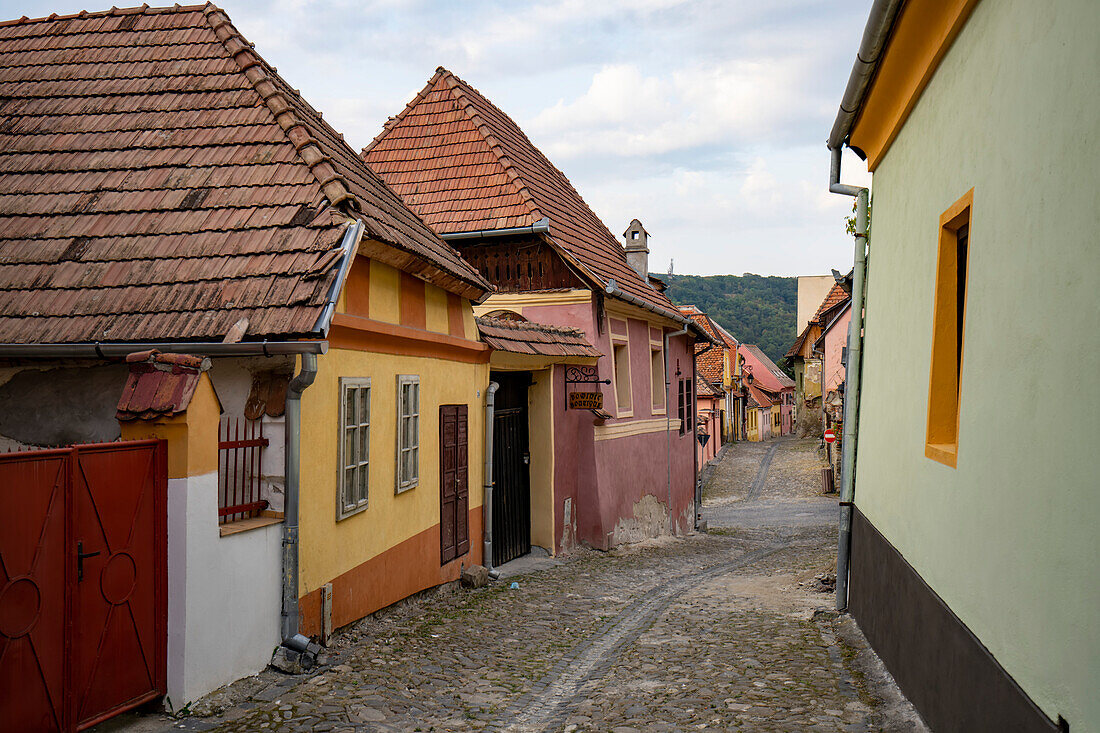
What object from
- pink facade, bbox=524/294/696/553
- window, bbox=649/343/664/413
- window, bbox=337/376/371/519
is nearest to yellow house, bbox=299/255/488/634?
window, bbox=337/376/371/519

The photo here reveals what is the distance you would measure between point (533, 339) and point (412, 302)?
3404 millimetres

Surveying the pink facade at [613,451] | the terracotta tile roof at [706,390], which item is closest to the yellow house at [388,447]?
the pink facade at [613,451]

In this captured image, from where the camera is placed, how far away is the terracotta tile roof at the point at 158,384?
550 centimetres

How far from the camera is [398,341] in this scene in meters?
8.95

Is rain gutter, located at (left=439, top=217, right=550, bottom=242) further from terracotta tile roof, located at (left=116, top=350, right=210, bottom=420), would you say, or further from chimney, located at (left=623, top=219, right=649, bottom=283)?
terracotta tile roof, located at (left=116, top=350, right=210, bottom=420)

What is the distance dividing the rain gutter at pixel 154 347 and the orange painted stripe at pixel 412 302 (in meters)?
2.64

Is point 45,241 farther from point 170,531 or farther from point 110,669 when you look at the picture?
point 110,669

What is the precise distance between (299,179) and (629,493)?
10.9 m

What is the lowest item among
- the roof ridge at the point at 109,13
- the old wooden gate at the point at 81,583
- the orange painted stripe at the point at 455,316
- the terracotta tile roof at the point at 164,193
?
the old wooden gate at the point at 81,583

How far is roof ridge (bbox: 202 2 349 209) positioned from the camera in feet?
24.6

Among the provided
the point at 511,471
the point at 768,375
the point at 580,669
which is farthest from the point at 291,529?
the point at 768,375

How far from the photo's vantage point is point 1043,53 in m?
3.67

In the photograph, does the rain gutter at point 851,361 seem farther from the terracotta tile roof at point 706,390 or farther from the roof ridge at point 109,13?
the terracotta tile roof at point 706,390

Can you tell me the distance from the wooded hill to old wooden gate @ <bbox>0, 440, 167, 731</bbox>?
272 ft
